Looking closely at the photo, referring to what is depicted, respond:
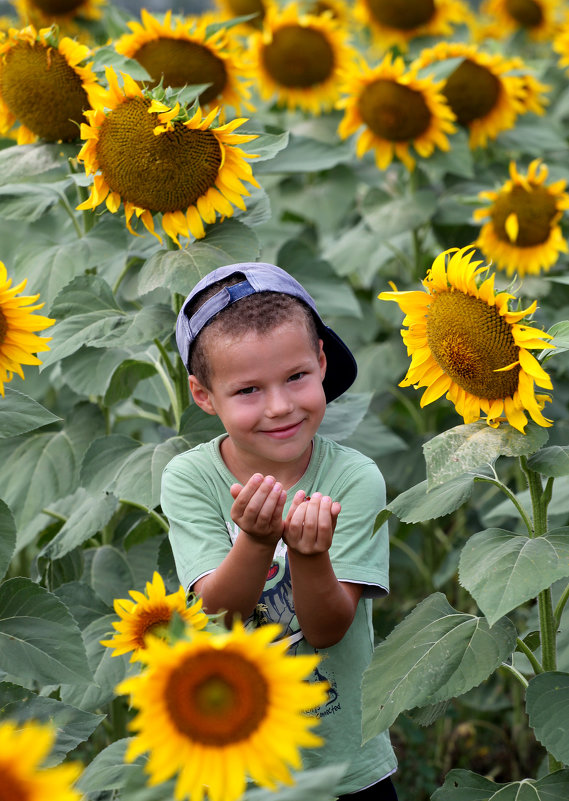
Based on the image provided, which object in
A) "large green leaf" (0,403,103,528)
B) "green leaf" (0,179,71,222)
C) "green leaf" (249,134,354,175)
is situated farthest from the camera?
"green leaf" (249,134,354,175)

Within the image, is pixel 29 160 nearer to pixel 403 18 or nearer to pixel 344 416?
pixel 344 416

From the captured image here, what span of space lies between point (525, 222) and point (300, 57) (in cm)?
97

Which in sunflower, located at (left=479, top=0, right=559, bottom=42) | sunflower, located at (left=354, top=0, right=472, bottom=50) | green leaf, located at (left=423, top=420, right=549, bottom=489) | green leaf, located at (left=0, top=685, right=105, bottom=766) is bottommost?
sunflower, located at (left=479, top=0, right=559, bottom=42)

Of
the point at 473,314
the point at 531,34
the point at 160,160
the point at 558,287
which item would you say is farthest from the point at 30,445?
the point at 531,34

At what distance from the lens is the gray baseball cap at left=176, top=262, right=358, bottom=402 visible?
4.81 ft

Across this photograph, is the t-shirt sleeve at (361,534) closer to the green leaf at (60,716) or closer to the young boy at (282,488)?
the young boy at (282,488)

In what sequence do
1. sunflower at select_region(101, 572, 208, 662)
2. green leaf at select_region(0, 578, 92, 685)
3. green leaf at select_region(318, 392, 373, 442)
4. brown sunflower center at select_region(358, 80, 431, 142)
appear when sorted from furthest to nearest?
brown sunflower center at select_region(358, 80, 431, 142) < green leaf at select_region(318, 392, 373, 442) < green leaf at select_region(0, 578, 92, 685) < sunflower at select_region(101, 572, 208, 662)

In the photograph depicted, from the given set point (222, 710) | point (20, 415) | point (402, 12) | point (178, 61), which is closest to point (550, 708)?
A: point (222, 710)

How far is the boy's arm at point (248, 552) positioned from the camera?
1.22 meters

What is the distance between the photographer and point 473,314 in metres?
1.49

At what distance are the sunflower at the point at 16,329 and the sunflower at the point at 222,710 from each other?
2.61ft

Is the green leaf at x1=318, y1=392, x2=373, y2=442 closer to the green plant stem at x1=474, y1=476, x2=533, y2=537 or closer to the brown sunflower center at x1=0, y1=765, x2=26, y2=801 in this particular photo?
the green plant stem at x1=474, y1=476, x2=533, y2=537

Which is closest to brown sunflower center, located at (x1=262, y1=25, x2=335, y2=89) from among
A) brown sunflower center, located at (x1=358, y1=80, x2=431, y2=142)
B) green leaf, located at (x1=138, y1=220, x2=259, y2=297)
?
brown sunflower center, located at (x1=358, y1=80, x2=431, y2=142)

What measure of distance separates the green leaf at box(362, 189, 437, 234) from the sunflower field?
0.01m
